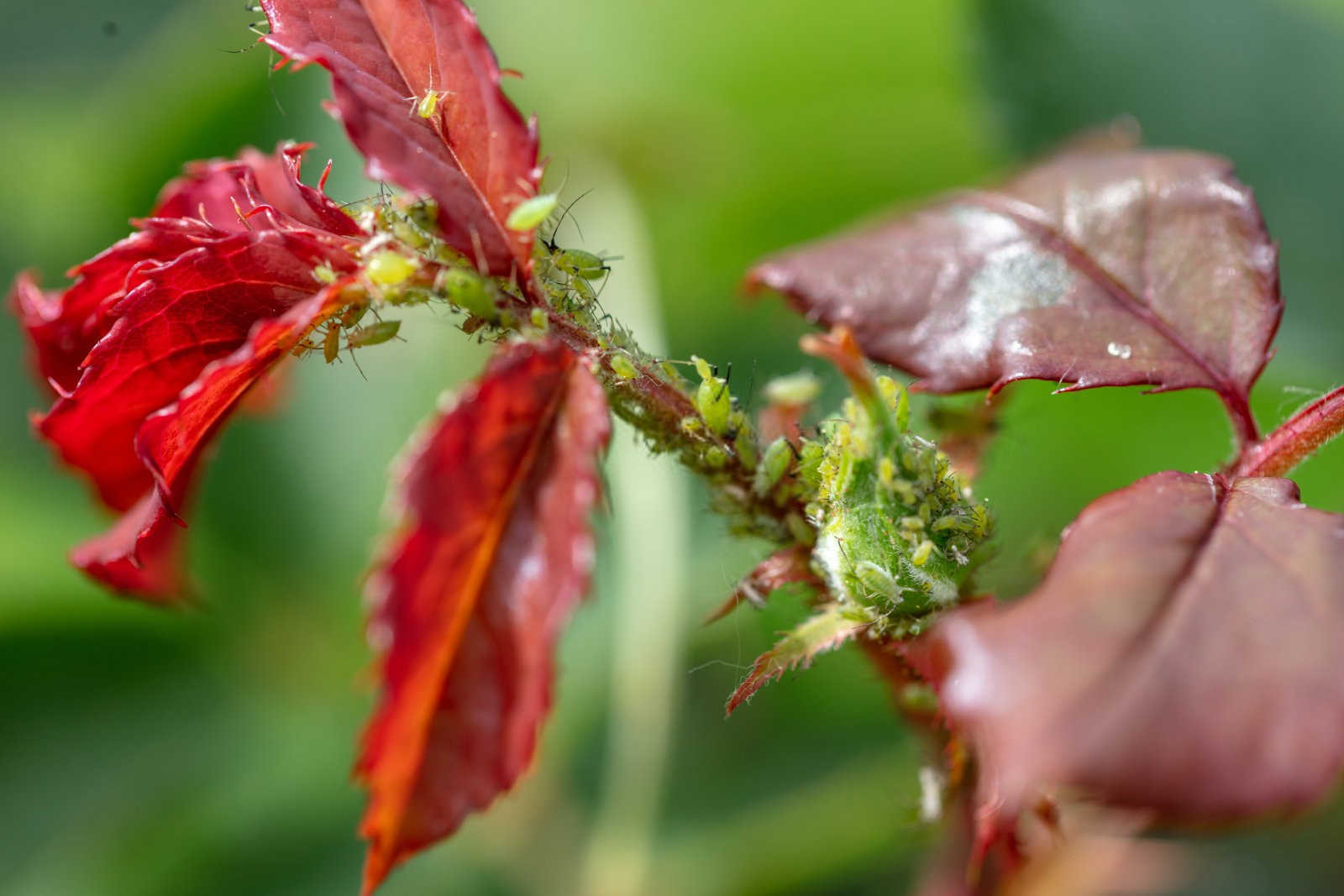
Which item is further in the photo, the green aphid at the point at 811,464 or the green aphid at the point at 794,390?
the green aphid at the point at 794,390

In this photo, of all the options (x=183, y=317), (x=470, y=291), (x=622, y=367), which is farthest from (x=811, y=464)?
(x=183, y=317)

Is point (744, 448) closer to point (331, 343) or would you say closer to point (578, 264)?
point (578, 264)

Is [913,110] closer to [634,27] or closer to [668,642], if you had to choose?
[634,27]

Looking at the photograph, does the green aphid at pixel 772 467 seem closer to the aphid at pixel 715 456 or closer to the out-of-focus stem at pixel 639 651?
the aphid at pixel 715 456

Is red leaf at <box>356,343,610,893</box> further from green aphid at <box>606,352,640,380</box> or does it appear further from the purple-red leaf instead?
the purple-red leaf

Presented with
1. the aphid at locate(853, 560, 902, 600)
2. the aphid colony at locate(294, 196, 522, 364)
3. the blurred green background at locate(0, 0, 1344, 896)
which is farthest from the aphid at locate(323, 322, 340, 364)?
the blurred green background at locate(0, 0, 1344, 896)

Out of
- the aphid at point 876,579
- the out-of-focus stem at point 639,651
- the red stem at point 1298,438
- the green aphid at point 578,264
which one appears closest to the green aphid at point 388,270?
the green aphid at point 578,264

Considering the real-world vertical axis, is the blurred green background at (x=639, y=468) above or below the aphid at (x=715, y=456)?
below
